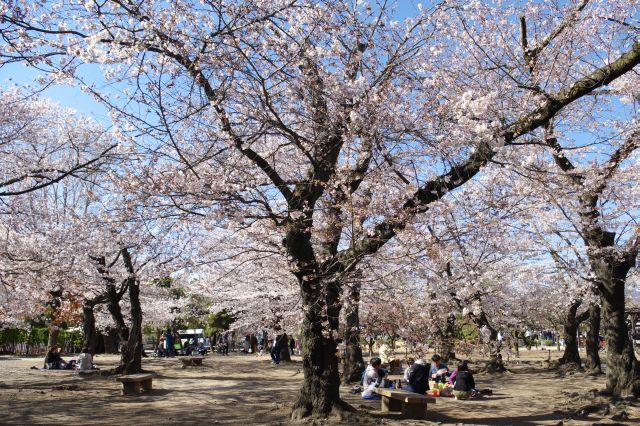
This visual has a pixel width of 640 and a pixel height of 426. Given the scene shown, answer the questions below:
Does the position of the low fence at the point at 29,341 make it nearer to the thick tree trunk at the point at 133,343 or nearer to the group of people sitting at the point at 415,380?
the thick tree trunk at the point at 133,343

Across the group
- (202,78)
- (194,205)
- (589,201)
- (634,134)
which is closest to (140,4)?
(202,78)

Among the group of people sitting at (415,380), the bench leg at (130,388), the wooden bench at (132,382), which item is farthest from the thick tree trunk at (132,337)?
the group of people sitting at (415,380)

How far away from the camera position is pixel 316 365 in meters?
8.73

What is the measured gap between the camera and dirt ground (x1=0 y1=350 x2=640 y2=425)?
31.3ft

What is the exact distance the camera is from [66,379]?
1634cm

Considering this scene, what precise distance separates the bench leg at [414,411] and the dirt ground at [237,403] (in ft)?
0.87

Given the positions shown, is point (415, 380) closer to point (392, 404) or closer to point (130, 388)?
point (392, 404)

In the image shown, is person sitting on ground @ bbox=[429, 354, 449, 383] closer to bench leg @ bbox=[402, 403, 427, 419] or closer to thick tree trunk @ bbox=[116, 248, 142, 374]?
bench leg @ bbox=[402, 403, 427, 419]

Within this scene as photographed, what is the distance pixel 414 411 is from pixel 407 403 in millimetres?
185

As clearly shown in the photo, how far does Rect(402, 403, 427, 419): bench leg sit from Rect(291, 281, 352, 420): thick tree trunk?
1.27 metres

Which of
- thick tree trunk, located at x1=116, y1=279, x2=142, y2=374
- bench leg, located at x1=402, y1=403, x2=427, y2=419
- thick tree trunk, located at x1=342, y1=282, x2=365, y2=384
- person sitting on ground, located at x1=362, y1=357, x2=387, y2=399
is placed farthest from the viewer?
thick tree trunk, located at x1=116, y1=279, x2=142, y2=374

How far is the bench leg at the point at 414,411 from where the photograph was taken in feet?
31.2

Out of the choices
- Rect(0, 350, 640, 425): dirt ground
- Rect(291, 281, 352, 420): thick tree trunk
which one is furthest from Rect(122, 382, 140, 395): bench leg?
Rect(291, 281, 352, 420): thick tree trunk

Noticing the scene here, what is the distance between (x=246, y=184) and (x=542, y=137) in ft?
19.4
